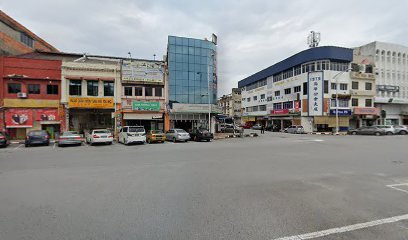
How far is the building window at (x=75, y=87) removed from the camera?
24375mm

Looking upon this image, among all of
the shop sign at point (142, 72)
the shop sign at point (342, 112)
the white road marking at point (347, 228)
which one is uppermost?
the shop sign at point (142, 72)

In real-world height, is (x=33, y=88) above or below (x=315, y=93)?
Answer: below

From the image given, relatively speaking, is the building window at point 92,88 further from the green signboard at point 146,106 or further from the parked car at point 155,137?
the parked car at point 155,137

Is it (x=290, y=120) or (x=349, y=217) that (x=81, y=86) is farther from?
(x=290, y=120)

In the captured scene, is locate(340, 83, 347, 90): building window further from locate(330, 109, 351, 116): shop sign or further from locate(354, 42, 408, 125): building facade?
locate(354, 42, 408, 125): building facade

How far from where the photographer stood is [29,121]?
22.8 metres

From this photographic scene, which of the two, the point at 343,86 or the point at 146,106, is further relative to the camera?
the point at 343,86

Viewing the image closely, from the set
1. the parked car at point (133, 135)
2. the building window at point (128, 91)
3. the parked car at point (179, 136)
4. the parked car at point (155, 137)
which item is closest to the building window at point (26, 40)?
the building window at point (128, 91)

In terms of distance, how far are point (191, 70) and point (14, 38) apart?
25835 mm

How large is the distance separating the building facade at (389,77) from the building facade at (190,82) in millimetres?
34975

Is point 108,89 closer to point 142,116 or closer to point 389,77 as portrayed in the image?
point 142,116

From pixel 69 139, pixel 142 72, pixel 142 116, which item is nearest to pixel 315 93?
pixel 142 72

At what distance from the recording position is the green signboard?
2581 centimetres

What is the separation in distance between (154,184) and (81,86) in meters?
23.5
